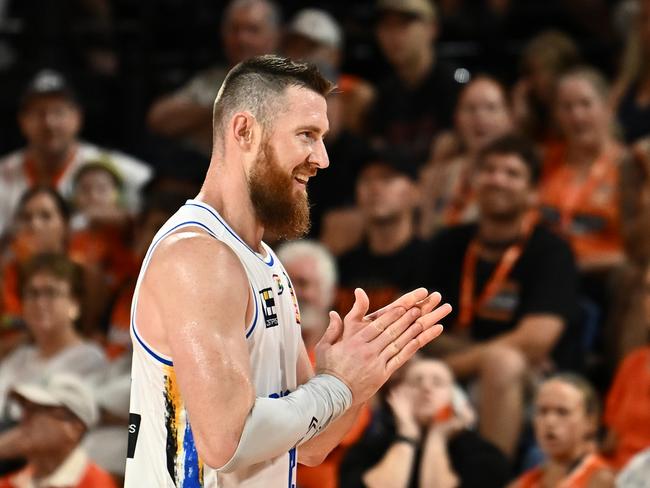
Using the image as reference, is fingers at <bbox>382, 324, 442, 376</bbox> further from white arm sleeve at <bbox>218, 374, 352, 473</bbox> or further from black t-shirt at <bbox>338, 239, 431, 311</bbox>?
black t-shirt at <bbox>338, 239, 431, 311</bbox>

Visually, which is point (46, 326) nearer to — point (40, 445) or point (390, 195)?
point (40, 445)

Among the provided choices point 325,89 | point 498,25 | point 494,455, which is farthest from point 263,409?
point 498,25

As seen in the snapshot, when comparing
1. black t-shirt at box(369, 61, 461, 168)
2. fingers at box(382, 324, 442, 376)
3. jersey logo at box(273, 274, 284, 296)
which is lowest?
fingers at box(382, 324, 442, 376)

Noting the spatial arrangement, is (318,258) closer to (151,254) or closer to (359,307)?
(359,307)

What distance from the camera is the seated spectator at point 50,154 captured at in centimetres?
835

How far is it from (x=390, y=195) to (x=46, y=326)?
2.12 m

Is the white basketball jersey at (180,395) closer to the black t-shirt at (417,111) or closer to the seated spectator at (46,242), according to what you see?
the seated spectator at (46,242)

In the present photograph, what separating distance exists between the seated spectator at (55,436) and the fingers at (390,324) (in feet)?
10.2

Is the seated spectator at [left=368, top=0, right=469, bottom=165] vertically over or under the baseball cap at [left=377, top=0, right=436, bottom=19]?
under

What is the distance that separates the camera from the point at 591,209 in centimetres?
743

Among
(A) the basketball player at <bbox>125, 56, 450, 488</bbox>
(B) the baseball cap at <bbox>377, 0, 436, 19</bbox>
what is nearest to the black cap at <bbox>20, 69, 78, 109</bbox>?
(B) the baseball cap at <bbox>377, 0, 436, 19</bbox>

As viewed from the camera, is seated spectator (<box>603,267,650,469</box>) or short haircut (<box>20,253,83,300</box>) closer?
seated spectator (<box>603,267,650,469</box>)

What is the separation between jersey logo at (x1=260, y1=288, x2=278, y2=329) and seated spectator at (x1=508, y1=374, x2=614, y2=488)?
2.97 meters

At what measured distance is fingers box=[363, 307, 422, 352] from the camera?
318 centimetres
